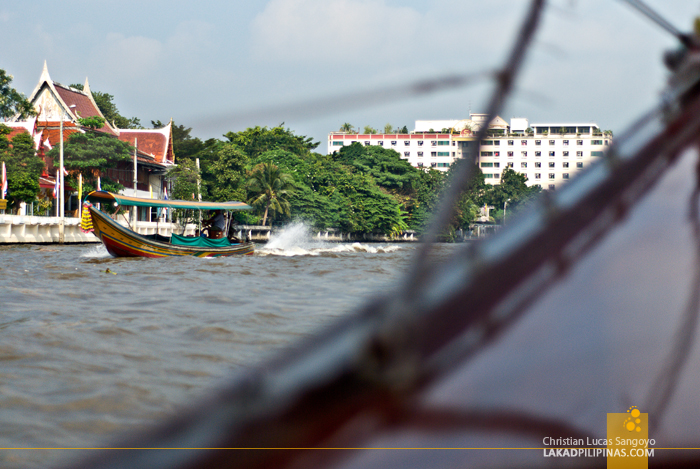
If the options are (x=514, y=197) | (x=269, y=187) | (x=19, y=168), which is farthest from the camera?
(x=269, y=187)

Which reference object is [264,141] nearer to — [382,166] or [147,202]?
[382,166]

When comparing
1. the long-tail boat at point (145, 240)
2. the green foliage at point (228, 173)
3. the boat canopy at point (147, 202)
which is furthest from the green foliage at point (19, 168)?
the green foliage at point (228, 173)

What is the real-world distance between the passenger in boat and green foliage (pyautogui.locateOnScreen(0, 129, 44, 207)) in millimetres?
7447

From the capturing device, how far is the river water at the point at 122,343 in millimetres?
2436

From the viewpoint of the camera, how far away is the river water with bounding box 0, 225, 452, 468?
2.44m

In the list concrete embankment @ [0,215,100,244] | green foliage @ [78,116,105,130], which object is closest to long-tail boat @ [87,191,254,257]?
concrete embankment @ [0,215,100,244]

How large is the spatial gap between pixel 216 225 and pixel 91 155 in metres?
8.40

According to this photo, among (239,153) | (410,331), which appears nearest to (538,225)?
(410,331)

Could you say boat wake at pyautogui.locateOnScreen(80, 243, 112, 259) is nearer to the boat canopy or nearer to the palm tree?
the boat canopy

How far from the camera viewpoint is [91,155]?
69.1ft

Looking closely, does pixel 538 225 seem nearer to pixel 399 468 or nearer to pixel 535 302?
pixel 535 302

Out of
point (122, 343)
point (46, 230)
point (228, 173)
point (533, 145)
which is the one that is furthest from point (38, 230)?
point (533, 145)

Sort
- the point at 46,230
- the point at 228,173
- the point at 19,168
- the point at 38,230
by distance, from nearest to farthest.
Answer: the point at 19,168 → the point at 38,230 → the point at 46,230 → the point at 228,173

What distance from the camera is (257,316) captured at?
16.0 ft
